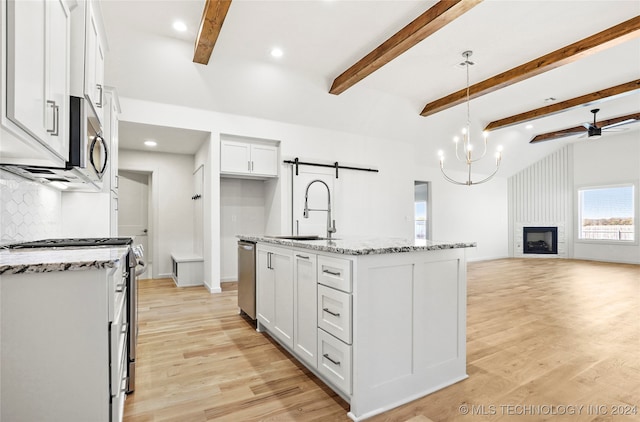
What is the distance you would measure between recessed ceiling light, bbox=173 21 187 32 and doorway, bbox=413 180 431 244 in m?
6.25

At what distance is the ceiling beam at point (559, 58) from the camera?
3685 millimetres

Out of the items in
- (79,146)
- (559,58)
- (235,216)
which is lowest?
(235,216)

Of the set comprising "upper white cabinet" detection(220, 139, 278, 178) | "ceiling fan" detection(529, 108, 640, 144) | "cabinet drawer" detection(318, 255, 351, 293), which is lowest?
"cabinet drawer" detection(318, 255, 351, 293)

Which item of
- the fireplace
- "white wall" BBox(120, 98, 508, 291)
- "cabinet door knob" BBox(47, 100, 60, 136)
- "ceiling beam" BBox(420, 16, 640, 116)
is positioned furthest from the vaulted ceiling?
the fireplace

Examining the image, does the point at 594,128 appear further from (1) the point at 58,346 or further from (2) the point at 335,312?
(1) the point at 58,346

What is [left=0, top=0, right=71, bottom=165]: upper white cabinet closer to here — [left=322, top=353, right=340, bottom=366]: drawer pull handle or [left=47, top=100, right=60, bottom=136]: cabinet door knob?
[left=47, top=100, right=60, bottom=136]: cabinet door knob

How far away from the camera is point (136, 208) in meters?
6.25

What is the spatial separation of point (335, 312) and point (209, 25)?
306 cm

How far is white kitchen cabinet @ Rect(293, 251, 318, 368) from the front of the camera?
2.14 metres

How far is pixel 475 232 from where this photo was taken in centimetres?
916

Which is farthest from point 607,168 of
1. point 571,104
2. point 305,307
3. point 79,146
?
point 79,146

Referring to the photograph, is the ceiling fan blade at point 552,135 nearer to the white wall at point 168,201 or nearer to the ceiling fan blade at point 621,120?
the ceiling fan blade at point 621,120

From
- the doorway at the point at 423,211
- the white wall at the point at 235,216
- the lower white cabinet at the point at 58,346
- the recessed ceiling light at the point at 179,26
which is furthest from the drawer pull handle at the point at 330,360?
the doorway at the point at 423,211

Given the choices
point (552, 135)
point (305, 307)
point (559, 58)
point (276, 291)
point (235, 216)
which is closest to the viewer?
point (305, 307)
